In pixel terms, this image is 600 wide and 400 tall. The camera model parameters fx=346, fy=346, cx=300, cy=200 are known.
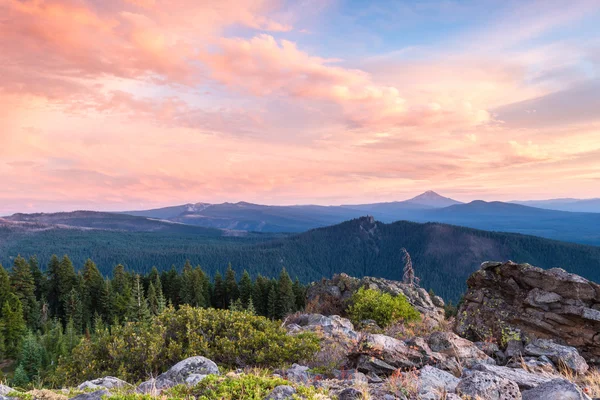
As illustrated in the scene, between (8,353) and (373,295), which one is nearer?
(373,295)

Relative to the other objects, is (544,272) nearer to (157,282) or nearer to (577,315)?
(577,315)

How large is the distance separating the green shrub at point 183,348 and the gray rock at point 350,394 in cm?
632

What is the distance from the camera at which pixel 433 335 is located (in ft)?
44.0

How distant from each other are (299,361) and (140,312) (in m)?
53.8

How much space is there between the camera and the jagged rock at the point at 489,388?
727cm

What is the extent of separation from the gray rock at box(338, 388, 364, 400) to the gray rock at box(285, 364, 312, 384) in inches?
133

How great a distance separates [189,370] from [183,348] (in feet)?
12.3

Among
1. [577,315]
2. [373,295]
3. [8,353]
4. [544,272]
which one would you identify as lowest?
[8,353]

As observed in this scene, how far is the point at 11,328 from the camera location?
59750mm

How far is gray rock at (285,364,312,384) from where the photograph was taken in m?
10.7

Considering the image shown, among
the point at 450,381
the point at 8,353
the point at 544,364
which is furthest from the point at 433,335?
the point at 8,353

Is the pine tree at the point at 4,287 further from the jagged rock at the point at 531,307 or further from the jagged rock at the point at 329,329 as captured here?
the jagged rock at the point at 531,307

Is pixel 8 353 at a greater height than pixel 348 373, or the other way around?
pixel 348 373

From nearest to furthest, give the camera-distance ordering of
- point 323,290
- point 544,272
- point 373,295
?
point 544,272
point 373,295
point 323,290
